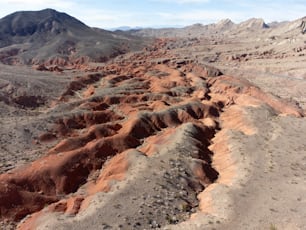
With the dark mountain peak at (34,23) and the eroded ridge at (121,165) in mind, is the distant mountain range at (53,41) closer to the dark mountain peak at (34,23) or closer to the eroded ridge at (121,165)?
the dark mountain peak at (34,23)

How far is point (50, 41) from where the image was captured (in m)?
157

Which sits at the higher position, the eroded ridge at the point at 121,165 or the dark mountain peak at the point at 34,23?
the dark mountain peak at the point at 34,23

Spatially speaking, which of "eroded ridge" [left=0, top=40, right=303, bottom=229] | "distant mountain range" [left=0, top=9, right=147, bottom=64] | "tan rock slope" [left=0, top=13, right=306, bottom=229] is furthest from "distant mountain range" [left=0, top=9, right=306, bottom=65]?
"eroded ridge" [left=0, top=40, right=303, bottom=229]

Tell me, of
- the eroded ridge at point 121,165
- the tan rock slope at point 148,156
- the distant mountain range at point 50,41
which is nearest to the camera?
the tan rock slope at point 148,156

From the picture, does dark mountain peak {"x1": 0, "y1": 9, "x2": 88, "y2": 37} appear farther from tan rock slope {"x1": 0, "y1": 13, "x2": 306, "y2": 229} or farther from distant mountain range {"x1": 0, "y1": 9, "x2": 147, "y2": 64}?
tan rock slope {"x1": 0, "y1": 13, "x2": 306, "y2": 229}

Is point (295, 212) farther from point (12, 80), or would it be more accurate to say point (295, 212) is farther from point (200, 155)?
point (12, 80)


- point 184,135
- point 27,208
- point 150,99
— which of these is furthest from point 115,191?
point 150,99

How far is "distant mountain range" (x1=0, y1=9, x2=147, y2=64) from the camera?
139875 mm

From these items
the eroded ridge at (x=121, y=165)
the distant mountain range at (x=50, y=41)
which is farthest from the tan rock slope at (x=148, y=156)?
the distant mountain range at (x=50, y=41)

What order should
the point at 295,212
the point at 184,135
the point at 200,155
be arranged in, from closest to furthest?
1. the point at 295,212
2. the point at 200,155
3. the point at 184,135

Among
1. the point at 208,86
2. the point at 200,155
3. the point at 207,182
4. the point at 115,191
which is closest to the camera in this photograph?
the point at 115,191

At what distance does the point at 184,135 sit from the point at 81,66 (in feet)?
283

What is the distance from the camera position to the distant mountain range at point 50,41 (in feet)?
459

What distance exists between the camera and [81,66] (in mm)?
127625
